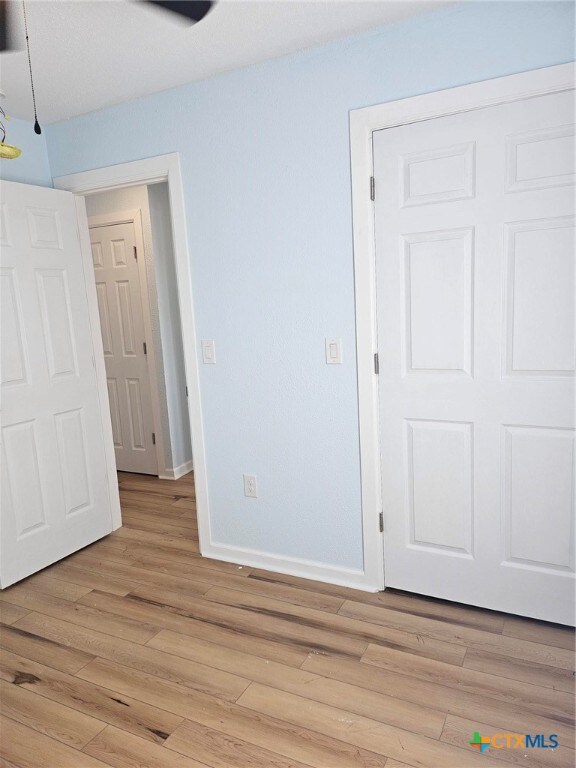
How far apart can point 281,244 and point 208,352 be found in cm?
68

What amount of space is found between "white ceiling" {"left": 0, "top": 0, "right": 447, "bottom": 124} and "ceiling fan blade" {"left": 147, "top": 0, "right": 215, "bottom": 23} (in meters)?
0.05

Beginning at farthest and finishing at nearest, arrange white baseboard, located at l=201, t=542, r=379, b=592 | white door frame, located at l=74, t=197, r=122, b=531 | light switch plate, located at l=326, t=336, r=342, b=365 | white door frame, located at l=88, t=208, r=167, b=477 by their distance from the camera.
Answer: white door frame, located at l=88, t=208, r=167, b=477 < white door frame, located at l=74, t=197, r=122, b=531 < white baseboard, located at l=201, t=542, r=379, b=592 < light switch plate, located at l=326, t=336, r=342, b=365

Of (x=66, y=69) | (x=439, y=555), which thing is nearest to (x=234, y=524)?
(x=439, y=555)

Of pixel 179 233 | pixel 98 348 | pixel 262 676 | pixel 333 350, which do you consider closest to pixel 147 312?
pixel 98 348

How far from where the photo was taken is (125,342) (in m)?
4.32

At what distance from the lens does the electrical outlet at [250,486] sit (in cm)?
277

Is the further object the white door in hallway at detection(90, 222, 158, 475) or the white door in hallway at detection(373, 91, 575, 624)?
the white door in hallway at detection(90, 222, 158, 475)

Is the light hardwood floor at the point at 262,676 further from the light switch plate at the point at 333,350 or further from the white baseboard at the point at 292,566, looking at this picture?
the light switch plate at the point at 333,350

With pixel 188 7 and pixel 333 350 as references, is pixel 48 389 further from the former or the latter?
pixel 188 7

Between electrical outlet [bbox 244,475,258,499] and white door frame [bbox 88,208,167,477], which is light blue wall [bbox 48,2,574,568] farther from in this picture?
white door frame [bbox 88,208,167,477]

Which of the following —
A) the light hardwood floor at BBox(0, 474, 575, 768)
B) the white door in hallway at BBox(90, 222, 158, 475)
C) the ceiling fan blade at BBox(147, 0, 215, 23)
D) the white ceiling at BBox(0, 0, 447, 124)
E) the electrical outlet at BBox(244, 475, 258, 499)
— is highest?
the white ceiling at BBox(0, 0, 447, 124)

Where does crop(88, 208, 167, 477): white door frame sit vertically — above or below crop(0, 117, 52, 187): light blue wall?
below

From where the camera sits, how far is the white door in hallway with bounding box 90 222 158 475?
4.19m

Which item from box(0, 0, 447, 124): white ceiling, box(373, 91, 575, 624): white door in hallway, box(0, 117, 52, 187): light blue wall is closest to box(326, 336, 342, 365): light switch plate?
box(373, 91, 575, 624): white door in hallway
